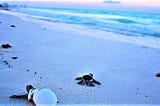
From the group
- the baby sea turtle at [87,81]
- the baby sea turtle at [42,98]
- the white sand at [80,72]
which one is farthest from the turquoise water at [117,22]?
the baby sea turtle at [42,98]

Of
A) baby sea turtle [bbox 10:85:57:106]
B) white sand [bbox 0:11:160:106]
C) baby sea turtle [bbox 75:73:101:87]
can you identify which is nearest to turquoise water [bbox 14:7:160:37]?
white sand [bbox 0:11:160:106]

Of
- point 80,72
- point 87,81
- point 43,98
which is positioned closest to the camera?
point 43,98

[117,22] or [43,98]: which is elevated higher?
[43,98]

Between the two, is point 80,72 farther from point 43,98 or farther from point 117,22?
point 117,22

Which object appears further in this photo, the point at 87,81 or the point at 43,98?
the point at 87,81

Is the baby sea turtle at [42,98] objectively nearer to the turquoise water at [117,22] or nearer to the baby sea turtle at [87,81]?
the baby sea turtle at [87,81]

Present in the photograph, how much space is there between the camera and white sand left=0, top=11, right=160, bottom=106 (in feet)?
13.6

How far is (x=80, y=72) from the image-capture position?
538 cm

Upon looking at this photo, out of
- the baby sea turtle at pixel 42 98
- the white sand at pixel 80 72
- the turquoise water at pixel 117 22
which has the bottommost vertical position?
the turquoise water at pixel 117 22

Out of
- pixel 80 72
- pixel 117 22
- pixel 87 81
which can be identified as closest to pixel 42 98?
pixel 87 81

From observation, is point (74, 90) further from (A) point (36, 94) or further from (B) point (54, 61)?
(B) point (54, 61)

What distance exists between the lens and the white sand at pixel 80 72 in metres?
4.15

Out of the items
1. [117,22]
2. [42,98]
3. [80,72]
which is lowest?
[117,22]

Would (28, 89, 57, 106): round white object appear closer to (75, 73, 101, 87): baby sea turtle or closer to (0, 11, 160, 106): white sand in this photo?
(0, 11, 160, 106): white sand
